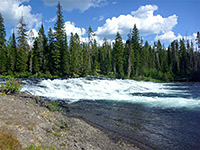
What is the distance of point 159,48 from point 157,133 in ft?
254

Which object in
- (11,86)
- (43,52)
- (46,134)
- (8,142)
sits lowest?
(46,134)

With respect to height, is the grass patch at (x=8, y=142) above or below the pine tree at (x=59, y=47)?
below

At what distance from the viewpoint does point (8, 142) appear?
3205 mm

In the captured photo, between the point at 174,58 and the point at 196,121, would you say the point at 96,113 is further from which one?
the point at 174,58

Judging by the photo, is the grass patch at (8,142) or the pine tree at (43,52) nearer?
the grass patch at (8,142)

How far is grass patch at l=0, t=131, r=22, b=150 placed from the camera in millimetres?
3068

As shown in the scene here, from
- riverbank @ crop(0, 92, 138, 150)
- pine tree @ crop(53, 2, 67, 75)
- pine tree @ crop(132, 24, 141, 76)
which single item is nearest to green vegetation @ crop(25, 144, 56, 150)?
riverbank @ crop(0, 92, 138, 150)

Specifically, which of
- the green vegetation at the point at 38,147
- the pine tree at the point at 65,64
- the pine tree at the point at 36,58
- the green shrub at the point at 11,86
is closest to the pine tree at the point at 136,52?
the pine tree at the point at 65,64

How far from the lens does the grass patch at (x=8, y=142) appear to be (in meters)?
Answer: 3.07

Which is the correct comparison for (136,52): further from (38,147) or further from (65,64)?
(38,147)

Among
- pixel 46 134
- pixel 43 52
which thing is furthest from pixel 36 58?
pixel 46 134

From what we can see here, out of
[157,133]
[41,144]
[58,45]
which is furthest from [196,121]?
[58,45]

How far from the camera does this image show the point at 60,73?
129 feet

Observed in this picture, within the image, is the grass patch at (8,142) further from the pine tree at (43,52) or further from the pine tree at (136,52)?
the pine tree at (136,52)
